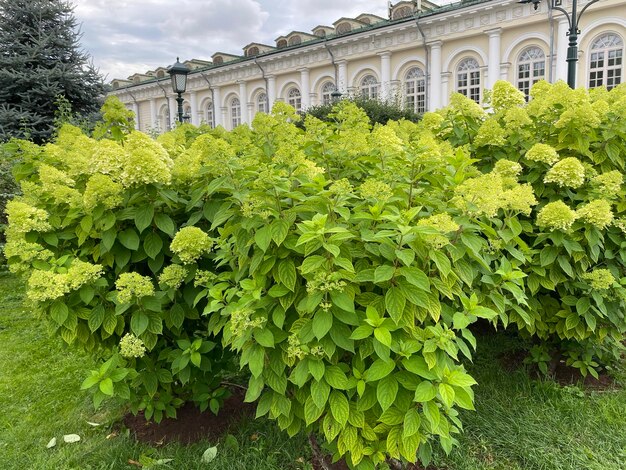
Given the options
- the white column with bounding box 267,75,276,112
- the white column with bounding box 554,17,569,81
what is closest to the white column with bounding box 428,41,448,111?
the white column with bounding box 554,17,569,81

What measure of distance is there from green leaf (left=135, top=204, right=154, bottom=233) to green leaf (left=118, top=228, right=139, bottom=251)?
109 millimetres

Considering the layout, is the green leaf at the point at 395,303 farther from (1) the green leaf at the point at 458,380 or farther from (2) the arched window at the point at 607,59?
(2) the arched window at the point at 607,59

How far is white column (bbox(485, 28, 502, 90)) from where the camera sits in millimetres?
22188

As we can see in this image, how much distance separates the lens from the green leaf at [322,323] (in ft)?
5.24

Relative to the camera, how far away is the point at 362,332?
5.30 feet

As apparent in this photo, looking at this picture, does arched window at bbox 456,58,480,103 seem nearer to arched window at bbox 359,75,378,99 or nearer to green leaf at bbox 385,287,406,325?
arched window at bbox 359,75,378,99

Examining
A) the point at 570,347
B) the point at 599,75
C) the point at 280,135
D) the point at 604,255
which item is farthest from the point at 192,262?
the point at 599,75

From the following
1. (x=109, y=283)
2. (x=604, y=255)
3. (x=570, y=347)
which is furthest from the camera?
(x=570, y=347)

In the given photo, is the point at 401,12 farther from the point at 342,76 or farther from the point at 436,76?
the point at 436,76

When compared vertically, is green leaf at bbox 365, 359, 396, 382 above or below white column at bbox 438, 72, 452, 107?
below

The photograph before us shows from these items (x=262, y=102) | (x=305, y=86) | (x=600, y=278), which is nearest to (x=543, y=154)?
(x=600, y=278)

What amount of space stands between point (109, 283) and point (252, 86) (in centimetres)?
3464

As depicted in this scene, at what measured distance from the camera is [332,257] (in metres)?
1.66

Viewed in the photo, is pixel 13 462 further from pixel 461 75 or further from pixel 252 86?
pixel 252 86
